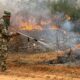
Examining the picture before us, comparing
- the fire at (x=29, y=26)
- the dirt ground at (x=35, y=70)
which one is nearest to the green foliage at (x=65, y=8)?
the fire at (x=29, y=26)

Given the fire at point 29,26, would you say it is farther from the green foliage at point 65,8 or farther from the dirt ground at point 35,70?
the dirt ground at point 35,70

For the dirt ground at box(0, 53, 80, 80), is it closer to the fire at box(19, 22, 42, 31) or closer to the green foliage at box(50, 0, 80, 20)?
the fire at box(19, 22, 42, 31)

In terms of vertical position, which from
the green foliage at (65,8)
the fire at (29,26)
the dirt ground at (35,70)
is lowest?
the dirt ground at (35,70)

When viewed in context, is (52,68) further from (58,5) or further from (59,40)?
(58,5)

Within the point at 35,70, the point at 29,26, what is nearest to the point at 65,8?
Result: the point at 29,26

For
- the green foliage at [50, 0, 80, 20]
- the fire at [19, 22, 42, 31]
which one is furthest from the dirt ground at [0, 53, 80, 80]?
the green foliage at [50, 0, 80, 20]

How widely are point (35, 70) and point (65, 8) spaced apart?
10590mm

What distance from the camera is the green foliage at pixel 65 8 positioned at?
26.4 m

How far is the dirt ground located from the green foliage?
5283 mm

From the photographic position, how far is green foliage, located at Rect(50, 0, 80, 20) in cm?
2644

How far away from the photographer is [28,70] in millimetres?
17312

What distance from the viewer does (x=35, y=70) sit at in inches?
685

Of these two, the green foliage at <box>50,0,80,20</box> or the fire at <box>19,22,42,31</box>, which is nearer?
the fire at <box>19,22,42,31</box>

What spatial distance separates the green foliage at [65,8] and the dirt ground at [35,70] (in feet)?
17.3
